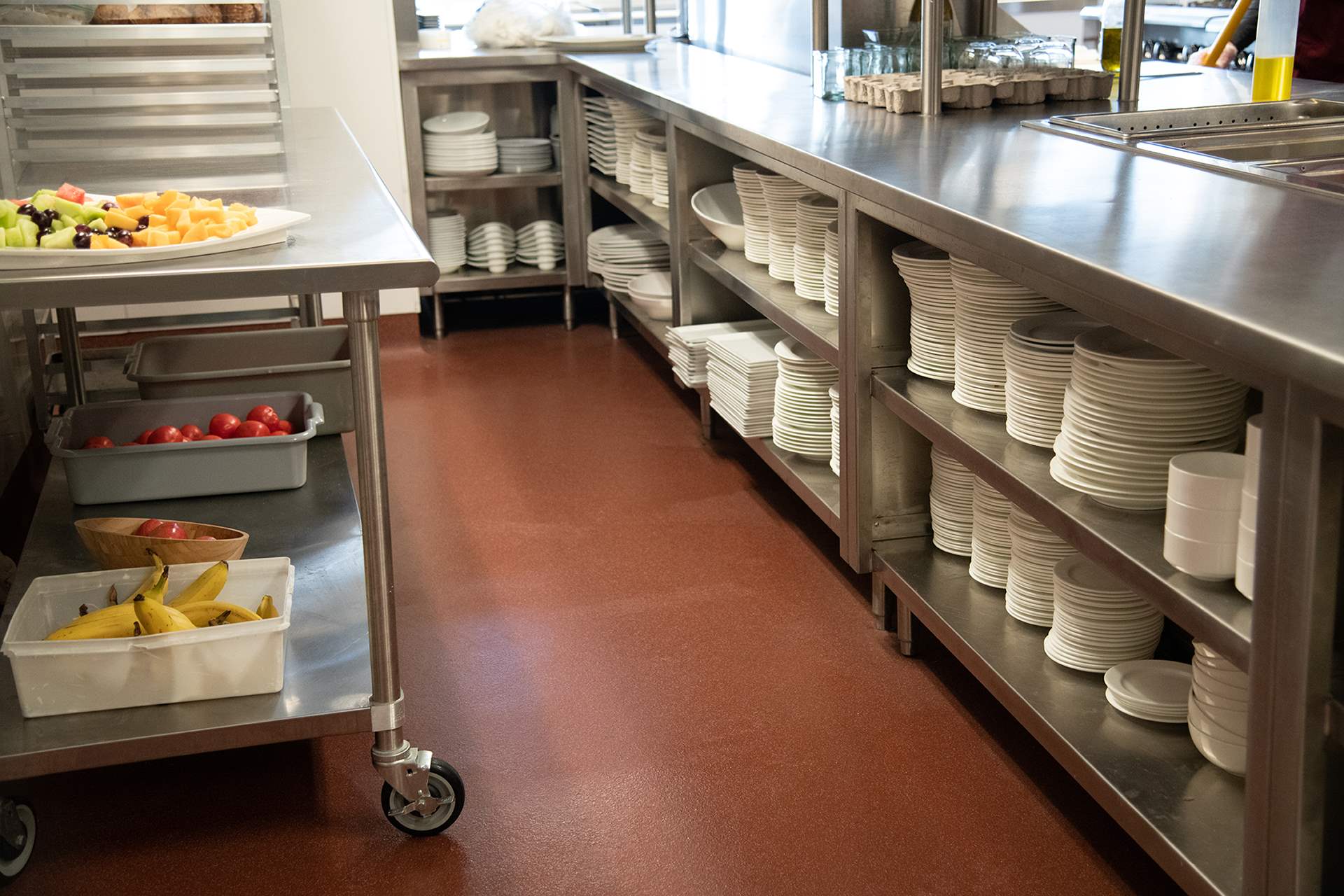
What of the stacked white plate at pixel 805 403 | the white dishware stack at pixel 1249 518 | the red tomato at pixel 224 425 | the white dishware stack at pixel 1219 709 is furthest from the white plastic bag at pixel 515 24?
the white dishware stack at pixel 1249 518

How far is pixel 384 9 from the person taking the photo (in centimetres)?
490

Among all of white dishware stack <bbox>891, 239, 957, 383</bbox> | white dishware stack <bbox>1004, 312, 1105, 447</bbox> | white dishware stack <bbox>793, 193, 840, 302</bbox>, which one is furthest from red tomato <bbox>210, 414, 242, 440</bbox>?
white dishware stack <bbox>1004, 312, 1105, 447</bbox>

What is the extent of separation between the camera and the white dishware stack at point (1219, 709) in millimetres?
1704

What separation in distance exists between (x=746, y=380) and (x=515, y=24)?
→ 8.59 feet

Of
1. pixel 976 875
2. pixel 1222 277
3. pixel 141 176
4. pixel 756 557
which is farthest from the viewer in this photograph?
pixel 756 557

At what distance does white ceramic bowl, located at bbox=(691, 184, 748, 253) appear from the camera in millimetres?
3557

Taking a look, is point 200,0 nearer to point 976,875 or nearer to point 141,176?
point 141,176

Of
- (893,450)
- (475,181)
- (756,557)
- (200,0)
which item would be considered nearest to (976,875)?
(893,450)

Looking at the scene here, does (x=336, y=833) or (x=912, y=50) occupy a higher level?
(x=912, y=50)

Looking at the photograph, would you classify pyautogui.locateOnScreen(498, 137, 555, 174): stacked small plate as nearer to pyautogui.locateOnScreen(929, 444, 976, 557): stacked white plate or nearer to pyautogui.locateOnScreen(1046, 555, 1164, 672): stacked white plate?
pyautogui.locateOnScreen(929, 444, 976, 557): stacked white plate

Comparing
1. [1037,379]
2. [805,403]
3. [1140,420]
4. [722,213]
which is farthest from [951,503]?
[722,213]

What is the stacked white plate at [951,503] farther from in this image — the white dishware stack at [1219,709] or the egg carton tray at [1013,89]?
the egg carton tray at [1013,89]

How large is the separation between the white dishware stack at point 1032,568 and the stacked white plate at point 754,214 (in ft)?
4.35

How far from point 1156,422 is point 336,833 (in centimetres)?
138
